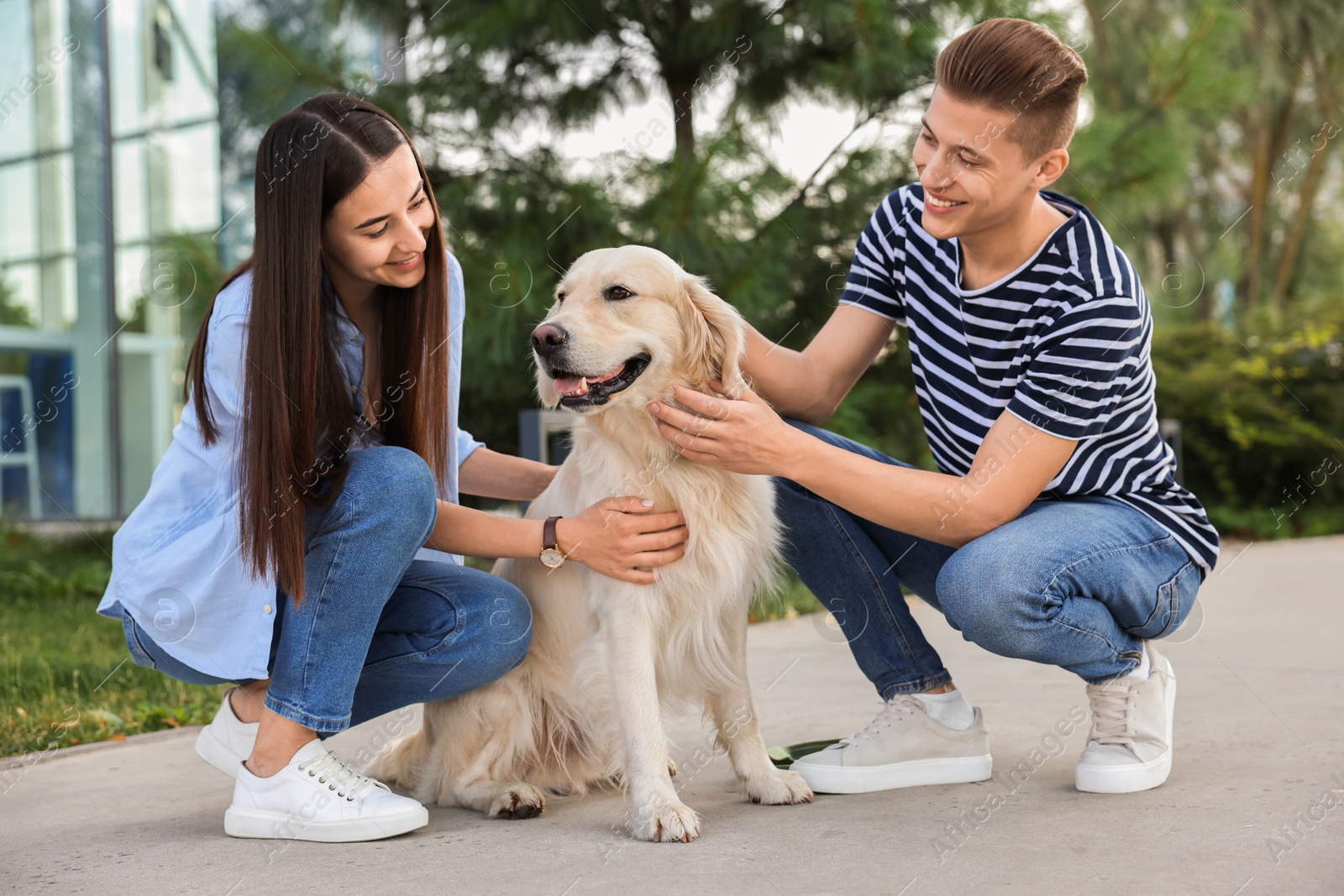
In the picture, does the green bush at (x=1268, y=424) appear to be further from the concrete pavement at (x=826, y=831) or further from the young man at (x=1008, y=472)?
the young man at (x=1008, y=472)

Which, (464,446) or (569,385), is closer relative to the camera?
(569,385)

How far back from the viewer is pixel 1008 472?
2.38 meters

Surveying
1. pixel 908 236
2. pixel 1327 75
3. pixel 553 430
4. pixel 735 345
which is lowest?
pixel 553 430

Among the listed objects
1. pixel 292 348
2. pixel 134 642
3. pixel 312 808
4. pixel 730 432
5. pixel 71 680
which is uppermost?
pixel 292 348

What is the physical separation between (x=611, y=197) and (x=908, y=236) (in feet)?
10.3

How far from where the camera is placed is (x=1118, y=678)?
2473 mm

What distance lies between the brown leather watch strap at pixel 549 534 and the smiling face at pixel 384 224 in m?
0.60

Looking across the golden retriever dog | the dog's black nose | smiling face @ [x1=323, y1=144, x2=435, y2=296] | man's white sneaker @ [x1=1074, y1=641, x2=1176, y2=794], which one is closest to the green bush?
man's white sneaker @ [x1=1074, y1=641, x2=1176, y2=794]

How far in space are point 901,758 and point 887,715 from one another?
0.32 ft

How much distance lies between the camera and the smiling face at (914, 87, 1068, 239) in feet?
7.76

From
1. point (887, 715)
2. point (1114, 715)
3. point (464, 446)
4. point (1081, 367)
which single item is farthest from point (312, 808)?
point (1081, 367)

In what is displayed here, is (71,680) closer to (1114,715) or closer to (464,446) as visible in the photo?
(464,446)

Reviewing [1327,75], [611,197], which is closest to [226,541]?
[611,197]

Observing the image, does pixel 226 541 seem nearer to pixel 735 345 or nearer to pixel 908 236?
pixel 735 345
